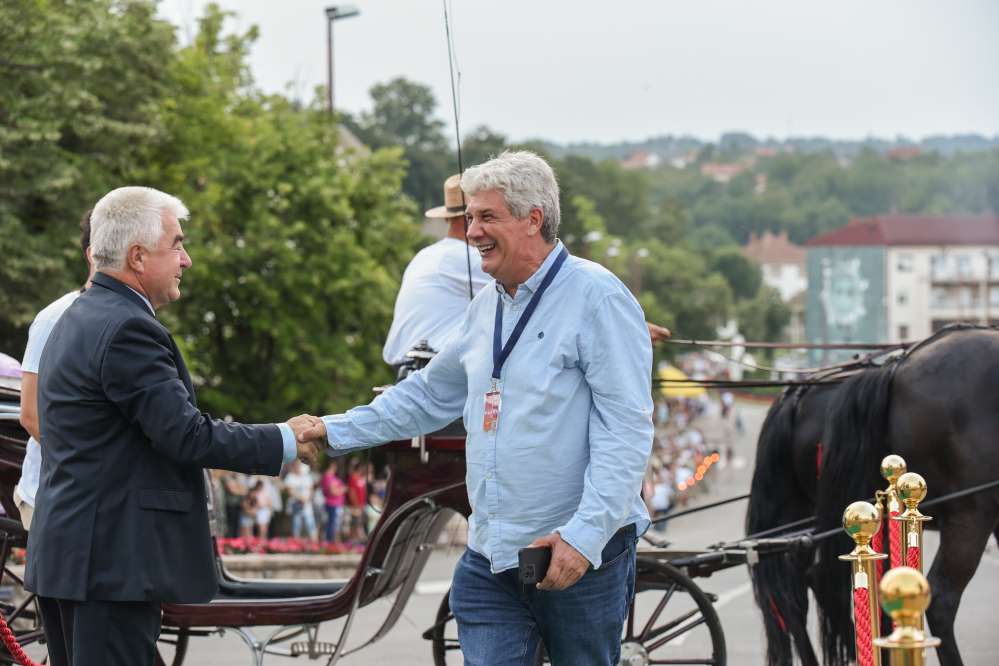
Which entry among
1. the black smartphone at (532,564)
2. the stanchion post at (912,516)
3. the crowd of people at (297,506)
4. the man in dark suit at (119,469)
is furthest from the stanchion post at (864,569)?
Answer: the crowd of people at (297,506)

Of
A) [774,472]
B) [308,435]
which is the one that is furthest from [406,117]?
[308,435]

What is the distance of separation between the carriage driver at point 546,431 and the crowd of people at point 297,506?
15.4 meters

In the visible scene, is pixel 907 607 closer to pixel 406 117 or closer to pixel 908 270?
pixel 406 117

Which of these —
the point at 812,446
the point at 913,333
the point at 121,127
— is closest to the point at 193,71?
the point at 121,127

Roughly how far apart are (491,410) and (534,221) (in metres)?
0.59

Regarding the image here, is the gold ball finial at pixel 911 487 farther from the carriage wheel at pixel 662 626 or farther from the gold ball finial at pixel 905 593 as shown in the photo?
the carriage wheel at pixel 662 626

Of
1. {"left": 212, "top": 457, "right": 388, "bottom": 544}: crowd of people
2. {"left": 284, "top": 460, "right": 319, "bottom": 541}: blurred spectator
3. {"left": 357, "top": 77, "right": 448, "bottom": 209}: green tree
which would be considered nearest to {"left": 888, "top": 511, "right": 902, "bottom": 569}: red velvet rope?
{"left": 212, "top": 457, "right": 388, "bottom": 544}: crowd of people

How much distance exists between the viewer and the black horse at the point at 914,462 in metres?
7.21

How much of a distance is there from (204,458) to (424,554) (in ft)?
10.1

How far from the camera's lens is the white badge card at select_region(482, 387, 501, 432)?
4422 mm

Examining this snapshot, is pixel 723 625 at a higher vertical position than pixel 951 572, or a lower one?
lower

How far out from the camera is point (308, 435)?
16.3 ft

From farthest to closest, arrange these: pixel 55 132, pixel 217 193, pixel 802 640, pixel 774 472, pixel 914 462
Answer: pixel 217 193
pixel 55 132
pixel 774 472
pixel 802 640
pixel 914 462

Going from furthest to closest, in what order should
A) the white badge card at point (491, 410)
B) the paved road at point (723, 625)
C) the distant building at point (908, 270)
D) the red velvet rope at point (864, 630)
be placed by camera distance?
1. the distant building at point (908, 270)
2. the paved road at point (723, 625)
3. the white badge card at point (491, 410)
4. the red velvet rope at point (864, 630)
